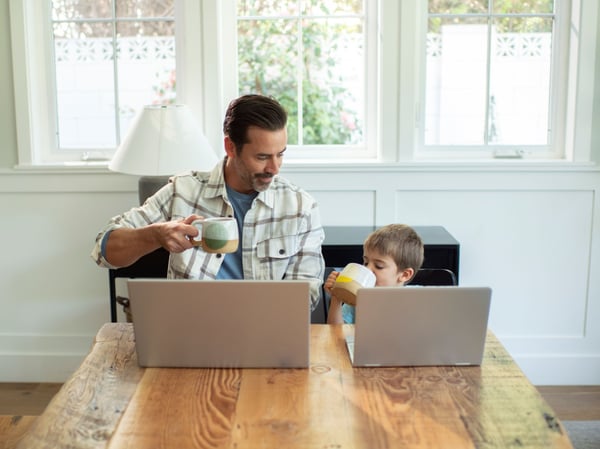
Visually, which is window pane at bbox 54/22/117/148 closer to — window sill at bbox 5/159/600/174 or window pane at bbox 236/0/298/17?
window sill at bbox 5/159/600/174

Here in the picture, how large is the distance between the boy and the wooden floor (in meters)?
1.29

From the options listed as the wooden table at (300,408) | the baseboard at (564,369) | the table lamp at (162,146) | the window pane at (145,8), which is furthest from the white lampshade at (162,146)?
the baseboard at (564,369)

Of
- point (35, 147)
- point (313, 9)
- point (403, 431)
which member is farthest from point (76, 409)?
point (313, 9)

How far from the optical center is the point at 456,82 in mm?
3486

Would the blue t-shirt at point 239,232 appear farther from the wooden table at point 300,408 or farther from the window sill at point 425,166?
the window sill at point 425,166

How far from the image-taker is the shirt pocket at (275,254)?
94.0 inches

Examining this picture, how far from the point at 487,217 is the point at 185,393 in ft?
7.01


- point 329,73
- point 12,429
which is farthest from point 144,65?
point 12,429

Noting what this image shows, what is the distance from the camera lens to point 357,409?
159 centimetres

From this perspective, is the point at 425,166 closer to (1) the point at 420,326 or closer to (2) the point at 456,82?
(2) the point at 456,82

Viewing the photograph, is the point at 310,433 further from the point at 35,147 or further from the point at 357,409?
the point at 35,147

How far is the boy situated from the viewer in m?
2.26

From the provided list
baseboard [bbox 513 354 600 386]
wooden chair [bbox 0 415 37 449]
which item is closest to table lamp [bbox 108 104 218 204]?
wooden chair [bbox 0 415 37 449]

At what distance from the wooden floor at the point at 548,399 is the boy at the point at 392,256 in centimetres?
129
